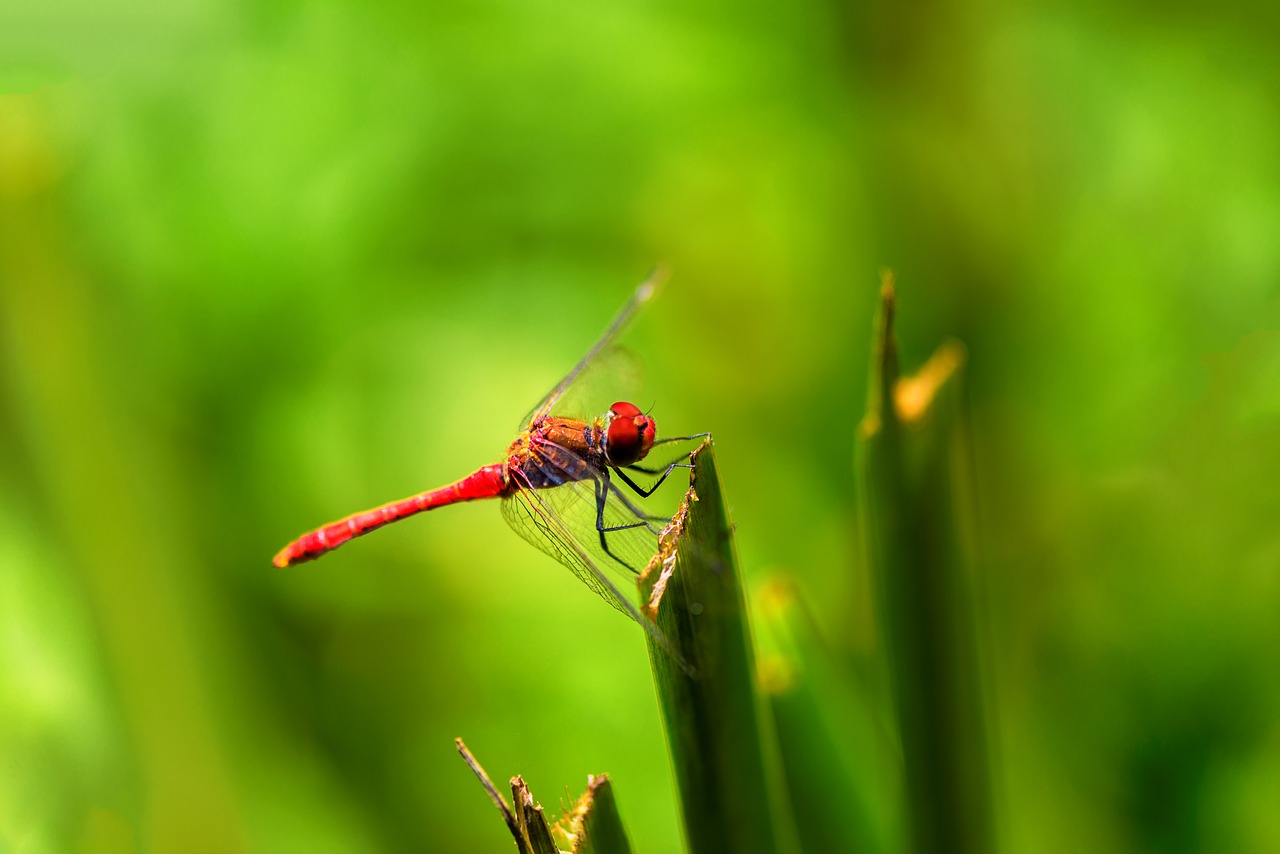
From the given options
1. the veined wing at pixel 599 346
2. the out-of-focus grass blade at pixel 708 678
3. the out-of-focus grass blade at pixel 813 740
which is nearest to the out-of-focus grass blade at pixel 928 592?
the out-of-focus grass blade at pixel 813 740

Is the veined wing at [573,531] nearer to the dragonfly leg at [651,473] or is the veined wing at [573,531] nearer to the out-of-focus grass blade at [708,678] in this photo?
the dragonfly leg at [651,473]

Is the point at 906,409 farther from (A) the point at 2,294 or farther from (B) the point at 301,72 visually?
(B) the point at 301,72

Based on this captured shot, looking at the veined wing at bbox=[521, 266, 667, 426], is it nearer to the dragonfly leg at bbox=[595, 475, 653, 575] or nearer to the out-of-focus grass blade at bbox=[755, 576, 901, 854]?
the dragonfly leg at bbox=[595, 475, 653, 575]

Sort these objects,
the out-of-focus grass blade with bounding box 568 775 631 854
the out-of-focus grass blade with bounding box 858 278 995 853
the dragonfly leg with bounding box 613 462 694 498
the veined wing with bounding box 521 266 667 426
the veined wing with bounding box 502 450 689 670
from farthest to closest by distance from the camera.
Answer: the veined wing with bounding box 521 266 667 426
the dragonfly leg with bounding box 613 462 694 498
the veined wing with bounding box 502 450 689 670
the out-of-focus grass blade with bounding box 858 278 995 853
the out-of-focus grass blade with bounding box 568 775 631 854

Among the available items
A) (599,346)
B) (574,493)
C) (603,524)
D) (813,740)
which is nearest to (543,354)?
(599,346)

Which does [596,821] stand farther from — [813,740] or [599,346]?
[599,346]

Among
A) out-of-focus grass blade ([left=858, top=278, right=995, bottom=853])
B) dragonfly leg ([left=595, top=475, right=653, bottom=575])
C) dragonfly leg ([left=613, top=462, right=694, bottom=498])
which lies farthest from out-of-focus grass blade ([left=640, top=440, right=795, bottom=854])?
dragonfly leg ([left=613, top=462, right=694, bottom=498])
